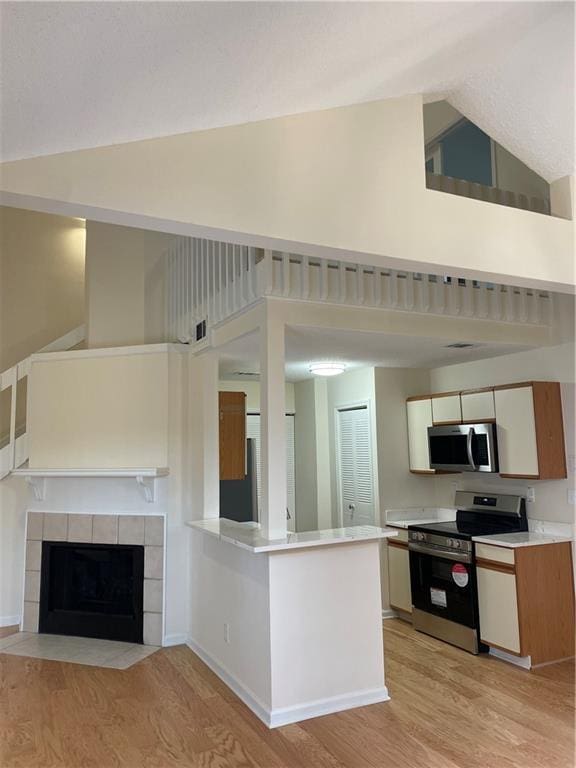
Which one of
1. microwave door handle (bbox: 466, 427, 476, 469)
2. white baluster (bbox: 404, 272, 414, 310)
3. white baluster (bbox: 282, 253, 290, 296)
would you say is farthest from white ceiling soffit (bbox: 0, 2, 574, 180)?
microwave door handle (bbox: 466, 427, 476, 469)

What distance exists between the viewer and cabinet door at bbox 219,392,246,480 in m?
4.60

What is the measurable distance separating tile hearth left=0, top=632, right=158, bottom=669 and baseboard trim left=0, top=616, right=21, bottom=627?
0.36 meters

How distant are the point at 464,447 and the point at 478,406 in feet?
1.17

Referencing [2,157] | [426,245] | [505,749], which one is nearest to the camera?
[2,157]

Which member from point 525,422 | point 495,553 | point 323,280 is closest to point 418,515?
point 495,553

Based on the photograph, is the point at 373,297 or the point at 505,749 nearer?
the point at 505,749

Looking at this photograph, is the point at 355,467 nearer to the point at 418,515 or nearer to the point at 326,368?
the point at 418,515

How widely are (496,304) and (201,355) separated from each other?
2320 mm

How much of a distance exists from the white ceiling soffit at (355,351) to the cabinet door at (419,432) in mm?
392

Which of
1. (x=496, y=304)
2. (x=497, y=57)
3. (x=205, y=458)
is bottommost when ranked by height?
(x=205, y=458)

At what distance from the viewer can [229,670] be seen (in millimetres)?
3561

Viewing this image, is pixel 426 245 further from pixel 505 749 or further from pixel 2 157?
pixel 505 749

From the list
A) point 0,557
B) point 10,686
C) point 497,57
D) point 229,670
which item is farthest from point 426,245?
point 0,557

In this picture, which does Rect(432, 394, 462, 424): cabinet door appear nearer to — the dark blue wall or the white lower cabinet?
the white lower cabinet
